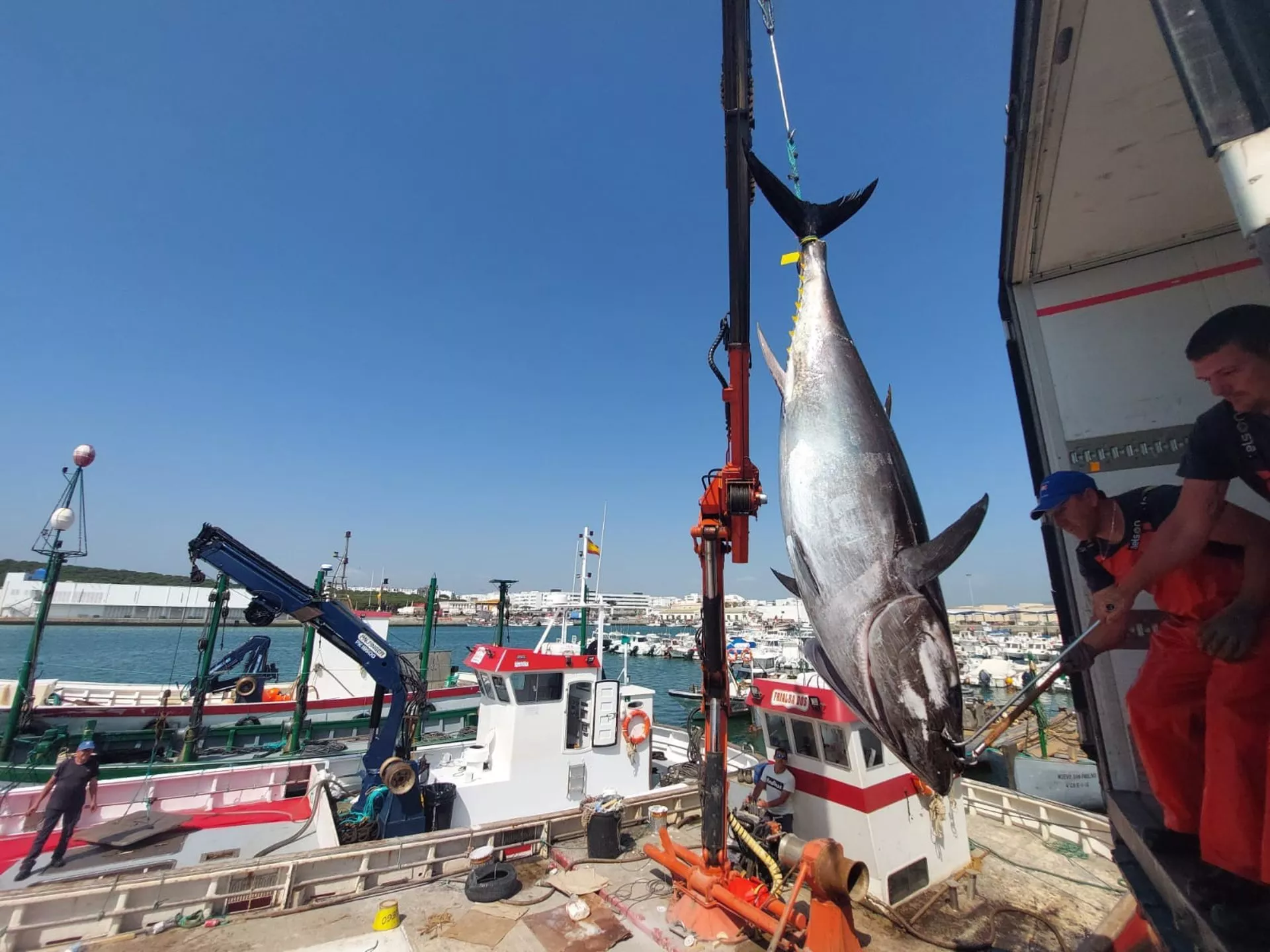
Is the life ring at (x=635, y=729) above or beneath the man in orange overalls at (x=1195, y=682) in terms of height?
beneath

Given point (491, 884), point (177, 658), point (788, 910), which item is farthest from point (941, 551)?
point (177, 658)

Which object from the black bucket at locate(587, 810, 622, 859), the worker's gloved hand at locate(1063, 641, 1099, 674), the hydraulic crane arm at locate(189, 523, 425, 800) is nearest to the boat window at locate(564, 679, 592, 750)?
the black bucket at locate(587, 810, 622, 859)

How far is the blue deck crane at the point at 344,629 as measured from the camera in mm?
7336

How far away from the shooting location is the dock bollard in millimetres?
4465

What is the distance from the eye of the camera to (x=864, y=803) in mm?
5320

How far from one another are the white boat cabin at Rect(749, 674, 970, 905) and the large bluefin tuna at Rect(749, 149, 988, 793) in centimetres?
368

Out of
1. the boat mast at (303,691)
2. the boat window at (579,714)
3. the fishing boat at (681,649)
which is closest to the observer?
the boat window at (579,714)

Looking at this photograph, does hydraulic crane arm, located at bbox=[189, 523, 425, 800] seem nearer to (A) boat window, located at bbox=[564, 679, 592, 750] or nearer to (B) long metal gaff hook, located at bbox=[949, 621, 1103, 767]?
(A) boat window, located at bbox=[564, 679, 592, 750]

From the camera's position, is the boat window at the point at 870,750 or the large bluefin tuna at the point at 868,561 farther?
the boat window at the point at 870,750

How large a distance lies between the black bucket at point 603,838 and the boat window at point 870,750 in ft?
9.14

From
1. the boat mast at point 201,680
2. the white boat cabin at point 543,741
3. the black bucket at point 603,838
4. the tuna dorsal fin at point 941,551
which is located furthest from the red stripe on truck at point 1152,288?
the boat mast at point 201,680

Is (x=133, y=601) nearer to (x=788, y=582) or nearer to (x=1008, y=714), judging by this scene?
(x=788, y=582)

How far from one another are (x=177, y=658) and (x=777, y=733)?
56677 millimetres

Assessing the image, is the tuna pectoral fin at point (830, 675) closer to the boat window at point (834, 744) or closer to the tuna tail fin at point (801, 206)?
the tuna tail fin at point (801, 206)
